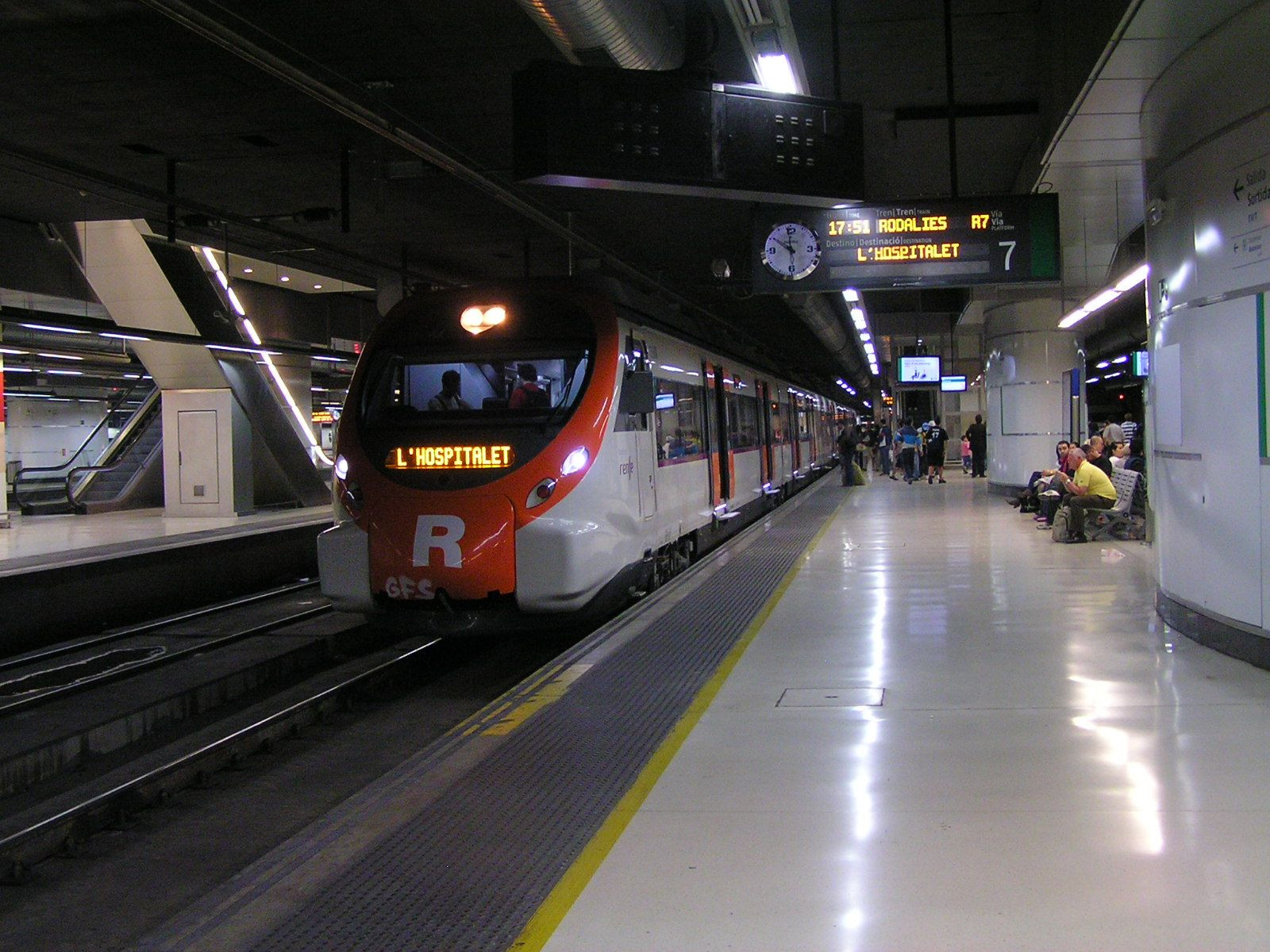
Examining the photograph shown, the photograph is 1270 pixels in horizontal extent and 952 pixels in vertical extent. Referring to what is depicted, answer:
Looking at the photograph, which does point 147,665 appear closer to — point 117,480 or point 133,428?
point 117,480

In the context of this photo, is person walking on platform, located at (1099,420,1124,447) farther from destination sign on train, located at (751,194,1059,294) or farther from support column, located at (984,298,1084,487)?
destination sign on train, located at (751,194,1059,294)

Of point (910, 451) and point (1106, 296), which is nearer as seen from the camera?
point (1106, 296)

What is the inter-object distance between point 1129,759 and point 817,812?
147 centimetres

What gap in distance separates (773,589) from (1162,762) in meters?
5.35

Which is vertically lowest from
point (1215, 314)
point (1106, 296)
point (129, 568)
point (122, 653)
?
point (122, 653)

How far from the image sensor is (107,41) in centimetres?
845

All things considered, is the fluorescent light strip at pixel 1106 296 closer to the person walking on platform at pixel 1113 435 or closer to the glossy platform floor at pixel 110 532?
the person walking on platform at pixel 1113 435

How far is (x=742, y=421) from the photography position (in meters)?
15.5

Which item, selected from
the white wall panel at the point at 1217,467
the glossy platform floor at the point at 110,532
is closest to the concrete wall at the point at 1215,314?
the white wall panel at the point at 1217,467

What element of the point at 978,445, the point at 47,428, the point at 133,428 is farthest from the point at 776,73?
the point at 47,428

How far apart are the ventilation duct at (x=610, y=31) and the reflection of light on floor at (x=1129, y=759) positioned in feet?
14.8

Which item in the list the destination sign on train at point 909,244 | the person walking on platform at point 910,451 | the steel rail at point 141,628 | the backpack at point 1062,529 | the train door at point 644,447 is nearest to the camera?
the train door at point 644,447

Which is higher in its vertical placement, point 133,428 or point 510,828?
point 133,428

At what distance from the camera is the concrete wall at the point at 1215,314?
19.5 feet
